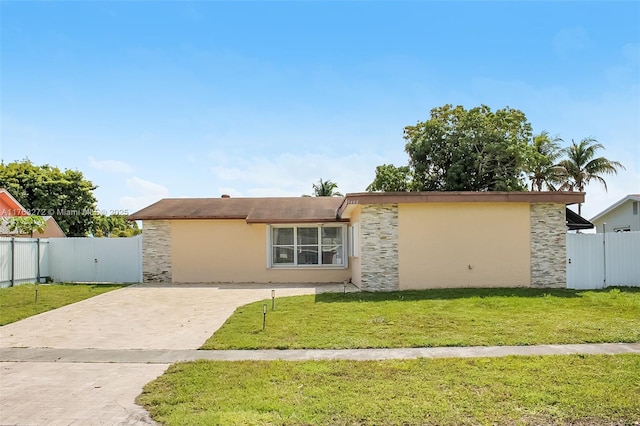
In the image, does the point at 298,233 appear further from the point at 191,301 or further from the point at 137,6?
the point at 137,6

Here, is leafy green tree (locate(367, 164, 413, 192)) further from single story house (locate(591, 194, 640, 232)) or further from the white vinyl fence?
the white vinyl fence

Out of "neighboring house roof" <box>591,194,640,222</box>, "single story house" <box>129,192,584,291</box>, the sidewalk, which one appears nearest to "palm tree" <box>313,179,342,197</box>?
"neighboring house roof" <box>591,194,640,222</box>

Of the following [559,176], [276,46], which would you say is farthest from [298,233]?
[559,176]

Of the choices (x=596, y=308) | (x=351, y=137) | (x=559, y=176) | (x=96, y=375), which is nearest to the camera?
(x=96, y=375)

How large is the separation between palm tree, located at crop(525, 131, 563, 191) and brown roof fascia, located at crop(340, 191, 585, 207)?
70.2ft

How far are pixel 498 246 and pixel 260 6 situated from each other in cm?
1000

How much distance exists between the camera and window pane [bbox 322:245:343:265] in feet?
58.8

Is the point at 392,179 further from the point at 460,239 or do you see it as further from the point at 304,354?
the point at 304,354

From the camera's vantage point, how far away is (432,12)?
1179 centimetres

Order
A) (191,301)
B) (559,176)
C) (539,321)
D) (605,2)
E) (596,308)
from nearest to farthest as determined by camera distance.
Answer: (539,321) → (596,308) → (605,2) → (191,301) → (559,176)

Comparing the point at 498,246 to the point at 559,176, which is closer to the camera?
the point at 498,246

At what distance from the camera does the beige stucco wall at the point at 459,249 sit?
13805 mm

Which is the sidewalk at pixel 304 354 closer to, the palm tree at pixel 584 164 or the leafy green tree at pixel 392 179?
the leafy green tree at pixel 392 179

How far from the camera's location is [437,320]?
9.20m
